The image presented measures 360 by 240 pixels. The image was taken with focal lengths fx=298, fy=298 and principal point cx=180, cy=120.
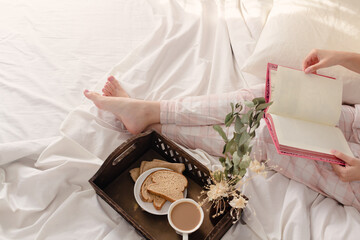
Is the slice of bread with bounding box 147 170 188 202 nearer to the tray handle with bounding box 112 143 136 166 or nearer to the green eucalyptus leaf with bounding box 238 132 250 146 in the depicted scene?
the tray handle with bounding box 112 143 136 166

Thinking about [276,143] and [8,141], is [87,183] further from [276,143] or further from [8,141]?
[276,143]

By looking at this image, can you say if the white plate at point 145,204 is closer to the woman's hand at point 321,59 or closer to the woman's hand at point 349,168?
the woman's hand at point 349,168

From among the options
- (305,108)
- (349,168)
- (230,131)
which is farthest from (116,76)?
(349,168)

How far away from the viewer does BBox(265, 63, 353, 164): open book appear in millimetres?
968

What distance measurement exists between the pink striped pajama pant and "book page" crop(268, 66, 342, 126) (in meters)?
0.07

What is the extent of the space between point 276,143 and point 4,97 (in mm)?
975

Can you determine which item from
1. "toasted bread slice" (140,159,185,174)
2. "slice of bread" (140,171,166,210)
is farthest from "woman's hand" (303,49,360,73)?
"slice of bread" (140,171,166,210)

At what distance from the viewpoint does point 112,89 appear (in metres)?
1.14

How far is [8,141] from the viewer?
99 cm

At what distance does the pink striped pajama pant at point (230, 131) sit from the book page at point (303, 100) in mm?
69

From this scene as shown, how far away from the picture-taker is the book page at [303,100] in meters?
1.01

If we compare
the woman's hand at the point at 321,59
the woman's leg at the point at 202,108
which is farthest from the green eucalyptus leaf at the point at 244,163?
the woman's hand at the point at 321,59

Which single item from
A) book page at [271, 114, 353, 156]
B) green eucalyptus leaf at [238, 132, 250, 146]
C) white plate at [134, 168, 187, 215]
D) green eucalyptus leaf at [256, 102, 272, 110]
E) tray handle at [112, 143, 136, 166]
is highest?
green eucalyptus leaf at [256, 102, 272, 110]

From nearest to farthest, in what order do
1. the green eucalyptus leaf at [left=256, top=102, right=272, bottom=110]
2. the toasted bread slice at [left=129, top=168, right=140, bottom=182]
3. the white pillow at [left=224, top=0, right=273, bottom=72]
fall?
the green eucalyptus leaf at [left=256, top=102, right=272, bottom=110], the toasted bread slice at [left=129, top=168, right=140, bottom=182], the white pillow at [left=224, top=0, right=273, bottom=72]
